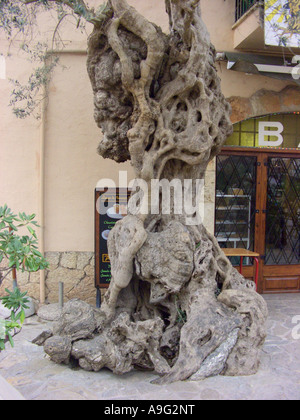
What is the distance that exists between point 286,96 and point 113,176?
333 centimetres

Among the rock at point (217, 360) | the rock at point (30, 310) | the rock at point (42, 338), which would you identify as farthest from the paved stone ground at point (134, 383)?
the rock at point (30, 310)

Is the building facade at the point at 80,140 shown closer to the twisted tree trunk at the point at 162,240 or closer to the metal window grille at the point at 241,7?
the metal window grille at the point at 241,7

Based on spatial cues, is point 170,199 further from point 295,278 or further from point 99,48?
point 295,278

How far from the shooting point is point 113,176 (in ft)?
20.2

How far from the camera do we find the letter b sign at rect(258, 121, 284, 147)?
6.77 metres

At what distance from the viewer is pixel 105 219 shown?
5742 millimetres

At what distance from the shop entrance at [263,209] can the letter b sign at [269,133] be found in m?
0.18

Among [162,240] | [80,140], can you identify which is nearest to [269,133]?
[80,140]

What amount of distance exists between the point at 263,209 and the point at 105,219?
296 centimetres


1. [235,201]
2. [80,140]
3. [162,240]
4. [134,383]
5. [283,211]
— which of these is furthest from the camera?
[283,211]

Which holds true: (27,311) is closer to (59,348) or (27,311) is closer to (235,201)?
(59,348)

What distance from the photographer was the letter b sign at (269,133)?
6.77m

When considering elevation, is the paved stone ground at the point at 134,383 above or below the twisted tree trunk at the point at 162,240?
below

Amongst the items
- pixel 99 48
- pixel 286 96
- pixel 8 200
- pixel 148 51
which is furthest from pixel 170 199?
pixel 286 96
